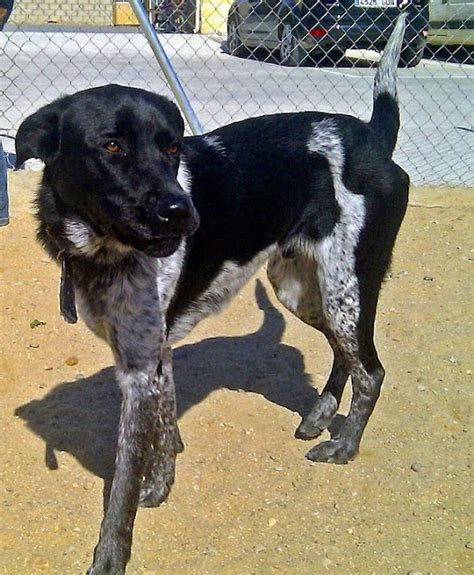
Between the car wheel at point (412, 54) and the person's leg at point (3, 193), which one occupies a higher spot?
the person's leg at point (3, 193)

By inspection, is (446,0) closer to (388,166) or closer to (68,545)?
(388,166)

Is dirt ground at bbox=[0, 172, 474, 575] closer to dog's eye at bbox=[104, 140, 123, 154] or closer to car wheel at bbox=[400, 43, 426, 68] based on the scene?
dog's eye at bbox=[104, 140, 123, 154]

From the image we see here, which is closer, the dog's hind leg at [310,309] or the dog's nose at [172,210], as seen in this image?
the dog's nose at [172,210]

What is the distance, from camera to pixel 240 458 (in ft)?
11.4

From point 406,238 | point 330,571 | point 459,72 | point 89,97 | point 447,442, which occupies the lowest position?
point 459,72

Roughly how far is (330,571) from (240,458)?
2.51 feet

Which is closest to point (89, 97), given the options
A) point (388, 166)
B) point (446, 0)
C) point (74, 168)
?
point (74, 168)

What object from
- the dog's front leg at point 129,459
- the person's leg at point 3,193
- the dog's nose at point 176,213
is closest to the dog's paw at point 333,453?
the dog's front leg at point 129,459

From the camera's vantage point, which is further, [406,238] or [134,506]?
[406,238]

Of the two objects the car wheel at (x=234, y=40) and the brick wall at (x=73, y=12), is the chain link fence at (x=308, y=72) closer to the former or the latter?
the car wheel at (x=234, y=40)

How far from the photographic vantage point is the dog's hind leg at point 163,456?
10.5ft

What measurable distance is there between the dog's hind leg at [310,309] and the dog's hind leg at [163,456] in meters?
0.70

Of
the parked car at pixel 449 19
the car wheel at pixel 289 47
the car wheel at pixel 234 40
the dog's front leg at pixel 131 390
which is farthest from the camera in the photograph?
the car wheel at pixel 234 40

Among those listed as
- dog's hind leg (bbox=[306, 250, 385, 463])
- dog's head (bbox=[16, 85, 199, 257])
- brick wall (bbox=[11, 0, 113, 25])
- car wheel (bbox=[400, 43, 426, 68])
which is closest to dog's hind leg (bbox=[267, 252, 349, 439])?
dog's hind leg (bbox=[306, 250, 385, 463])
